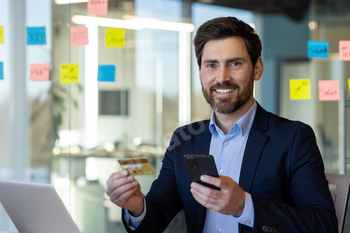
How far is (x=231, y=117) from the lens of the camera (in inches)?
64.5

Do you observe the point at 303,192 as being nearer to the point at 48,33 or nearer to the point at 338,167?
the point at 338,167

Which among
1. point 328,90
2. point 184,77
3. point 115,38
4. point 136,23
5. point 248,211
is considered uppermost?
point 136,23

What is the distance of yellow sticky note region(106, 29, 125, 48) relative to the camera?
10.6ft

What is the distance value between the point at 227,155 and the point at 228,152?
0.04 ft

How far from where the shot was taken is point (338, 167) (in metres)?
3.18

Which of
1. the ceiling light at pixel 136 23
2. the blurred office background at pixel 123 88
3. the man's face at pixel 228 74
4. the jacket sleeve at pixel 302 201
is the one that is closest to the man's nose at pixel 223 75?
the man's face at pixel 228 74

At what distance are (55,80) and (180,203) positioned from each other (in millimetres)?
1940

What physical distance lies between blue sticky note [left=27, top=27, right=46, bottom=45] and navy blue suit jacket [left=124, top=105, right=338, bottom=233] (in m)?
1.90

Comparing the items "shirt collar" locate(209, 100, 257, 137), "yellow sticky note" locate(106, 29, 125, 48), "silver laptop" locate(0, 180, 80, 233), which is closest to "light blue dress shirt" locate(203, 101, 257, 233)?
"shirt collar" locate(209, 100, 257, 137)

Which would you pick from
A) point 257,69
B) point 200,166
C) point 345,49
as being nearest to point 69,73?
point 257,69

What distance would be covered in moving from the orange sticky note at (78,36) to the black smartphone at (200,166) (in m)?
2.27

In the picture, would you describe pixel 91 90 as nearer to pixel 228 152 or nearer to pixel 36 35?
pixel 36 35

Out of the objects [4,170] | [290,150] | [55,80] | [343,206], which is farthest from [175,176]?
[4,170]

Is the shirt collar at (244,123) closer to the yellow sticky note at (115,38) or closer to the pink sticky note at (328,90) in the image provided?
the pink sticky note at (328,90)
